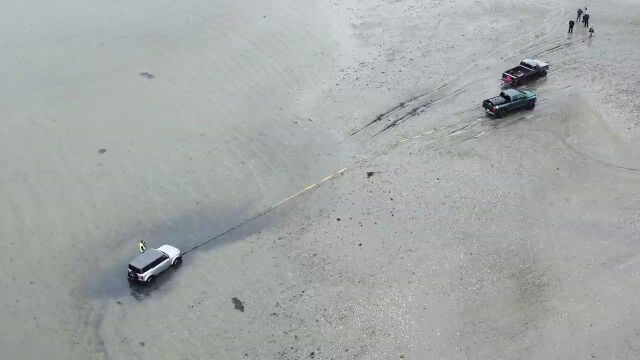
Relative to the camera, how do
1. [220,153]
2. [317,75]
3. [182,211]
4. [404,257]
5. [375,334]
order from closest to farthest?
1. [375,334]
2. [404,257]
3. [182,211]
4. [220,153]
5. [317,75]

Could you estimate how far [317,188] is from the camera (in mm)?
37094

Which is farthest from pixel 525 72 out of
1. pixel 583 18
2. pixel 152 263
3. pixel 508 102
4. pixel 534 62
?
pixel 152 263

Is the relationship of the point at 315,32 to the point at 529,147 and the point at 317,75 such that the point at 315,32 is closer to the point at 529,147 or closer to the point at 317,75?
the point at 317,75

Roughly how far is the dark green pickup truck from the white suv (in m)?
22.4

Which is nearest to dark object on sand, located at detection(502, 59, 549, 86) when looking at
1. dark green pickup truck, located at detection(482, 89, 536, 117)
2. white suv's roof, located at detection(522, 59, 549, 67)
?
white suv's roof, located at detection(522, 59, 549, 67)

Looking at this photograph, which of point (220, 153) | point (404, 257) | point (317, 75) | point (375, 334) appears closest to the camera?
point (375, 334)

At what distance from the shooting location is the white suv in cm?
3042

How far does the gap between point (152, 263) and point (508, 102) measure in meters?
24.9

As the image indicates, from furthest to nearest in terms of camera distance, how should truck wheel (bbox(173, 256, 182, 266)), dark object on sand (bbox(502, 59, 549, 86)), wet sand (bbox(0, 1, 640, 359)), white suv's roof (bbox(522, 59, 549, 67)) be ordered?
white suv's roof (bbox(522, 59, 549, 67)) < dark object on sand (bbox(502, 59, 549, 86)) < truck wheel (bbox(173, 256, 182, 266)) < wet sand (bbox(0, 1, 640, 359))

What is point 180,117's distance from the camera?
43125 millimetres

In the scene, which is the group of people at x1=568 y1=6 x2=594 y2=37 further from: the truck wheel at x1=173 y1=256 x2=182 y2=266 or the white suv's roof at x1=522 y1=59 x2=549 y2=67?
the truck wheel at x1=173 y1=256 x2=182 y2=266

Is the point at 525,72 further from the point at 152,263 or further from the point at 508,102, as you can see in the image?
the point at 152,263

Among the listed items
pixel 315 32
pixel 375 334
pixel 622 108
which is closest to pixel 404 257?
pixel 375 334

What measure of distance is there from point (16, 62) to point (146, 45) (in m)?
9.36
